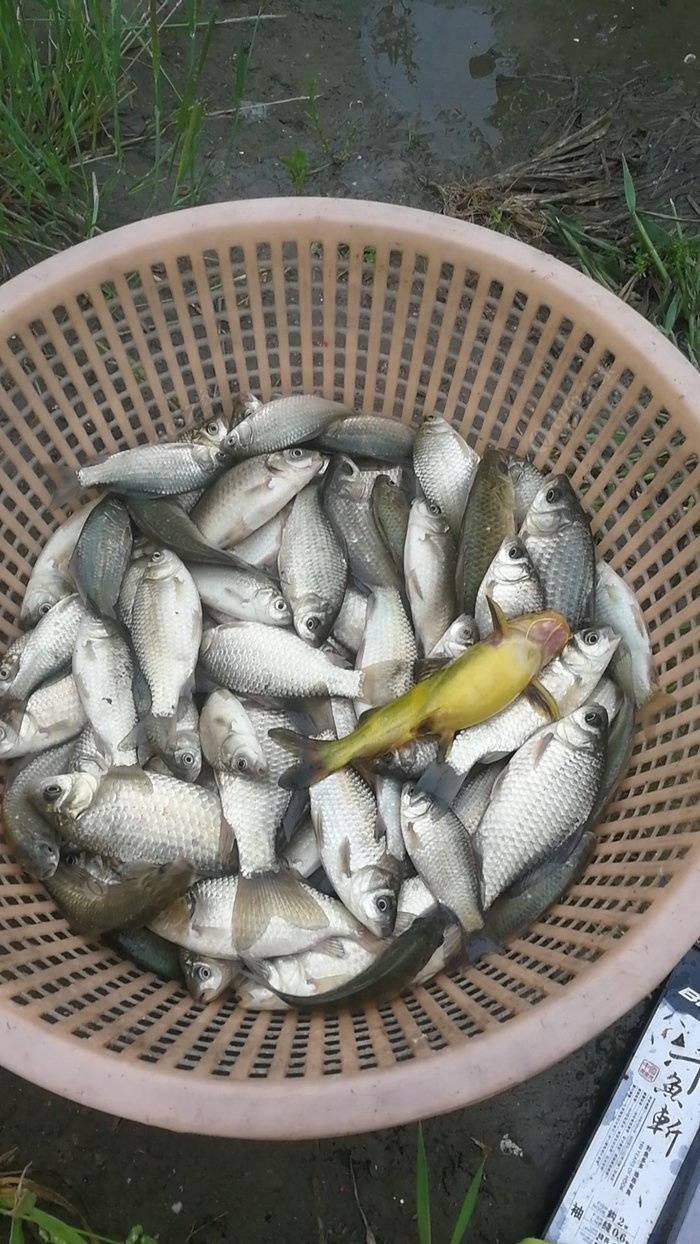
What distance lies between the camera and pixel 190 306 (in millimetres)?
2816

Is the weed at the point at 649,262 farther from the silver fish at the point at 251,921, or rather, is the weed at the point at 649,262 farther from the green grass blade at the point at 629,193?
the silver fish at the point at 251,921

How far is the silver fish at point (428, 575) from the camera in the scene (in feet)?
7.16

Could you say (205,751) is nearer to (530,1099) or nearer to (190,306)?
(530,1099)

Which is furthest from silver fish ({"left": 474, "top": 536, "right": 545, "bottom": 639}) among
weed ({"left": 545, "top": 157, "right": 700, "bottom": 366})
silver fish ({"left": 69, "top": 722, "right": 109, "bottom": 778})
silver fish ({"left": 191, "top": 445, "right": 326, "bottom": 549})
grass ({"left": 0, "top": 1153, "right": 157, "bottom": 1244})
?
grass ({"left": 0, "top": 1153, "right": 157, "bottom": 1244})

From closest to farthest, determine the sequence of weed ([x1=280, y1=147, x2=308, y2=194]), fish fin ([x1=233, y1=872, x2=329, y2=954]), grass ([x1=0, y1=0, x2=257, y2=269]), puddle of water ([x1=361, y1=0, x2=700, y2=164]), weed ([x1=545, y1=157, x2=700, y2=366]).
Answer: fish fin ([x1=233, y1=872, x2=329, y2=954]) < grass ([x1=0, y1=0, x2=257, y2=269]) < weed ([x1=280, y1=147, x2=308, y2=194]) < weed ([x1=545, y1=157, x2=700, y2=366]) < puddle of water ([x1=361, y1=0, x2=700, y2=164])

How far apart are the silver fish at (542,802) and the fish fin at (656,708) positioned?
5.0 inches

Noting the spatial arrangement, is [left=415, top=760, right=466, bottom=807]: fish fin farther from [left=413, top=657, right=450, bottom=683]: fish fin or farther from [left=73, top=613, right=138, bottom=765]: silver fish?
[left=73, top=613, right=138, bottom=765]: silver fish

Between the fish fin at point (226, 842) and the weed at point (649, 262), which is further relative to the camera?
the weed at point (649, 262)

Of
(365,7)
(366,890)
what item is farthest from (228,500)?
(365,7)

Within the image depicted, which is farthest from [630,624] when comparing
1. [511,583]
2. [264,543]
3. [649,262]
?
[649,262]

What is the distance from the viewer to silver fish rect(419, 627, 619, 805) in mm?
2025

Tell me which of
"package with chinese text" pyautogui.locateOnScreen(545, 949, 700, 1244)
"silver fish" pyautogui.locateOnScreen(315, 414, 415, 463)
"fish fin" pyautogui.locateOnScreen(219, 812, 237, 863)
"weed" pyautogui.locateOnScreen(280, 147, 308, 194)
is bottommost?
"package with chinese text" pyautogui.locateOnScreen(545, 949, 700, 1244)

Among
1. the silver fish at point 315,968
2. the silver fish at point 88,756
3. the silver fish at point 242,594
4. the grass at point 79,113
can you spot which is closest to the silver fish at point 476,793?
the silver fish at point 315,968

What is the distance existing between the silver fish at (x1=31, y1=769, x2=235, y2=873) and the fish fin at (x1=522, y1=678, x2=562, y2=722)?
732 mm
